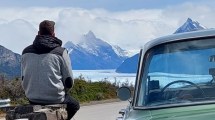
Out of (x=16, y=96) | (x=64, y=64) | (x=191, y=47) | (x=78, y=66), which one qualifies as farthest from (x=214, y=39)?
(x=16, y=96)

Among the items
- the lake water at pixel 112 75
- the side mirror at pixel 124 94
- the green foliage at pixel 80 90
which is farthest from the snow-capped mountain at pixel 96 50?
the side mirror at pixel 124 94

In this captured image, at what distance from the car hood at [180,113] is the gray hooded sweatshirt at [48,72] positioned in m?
2.09

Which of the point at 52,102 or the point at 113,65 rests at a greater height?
the point at 113,65

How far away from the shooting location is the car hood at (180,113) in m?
4.86

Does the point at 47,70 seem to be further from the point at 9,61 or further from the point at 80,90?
the point at 9,61

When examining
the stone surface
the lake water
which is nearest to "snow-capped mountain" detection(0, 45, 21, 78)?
the lake water

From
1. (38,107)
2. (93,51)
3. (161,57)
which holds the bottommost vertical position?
(38,107)

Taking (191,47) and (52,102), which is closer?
(191,47)

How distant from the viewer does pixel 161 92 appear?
20.0 feet

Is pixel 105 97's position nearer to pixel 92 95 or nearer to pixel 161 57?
pixel 92 95

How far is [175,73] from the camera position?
6.25 meters

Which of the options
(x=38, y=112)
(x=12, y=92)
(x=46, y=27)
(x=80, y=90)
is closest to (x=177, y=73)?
(x=38, y=112)

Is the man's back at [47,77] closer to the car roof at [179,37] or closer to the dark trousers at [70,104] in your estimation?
the dark trousers at [70,104]

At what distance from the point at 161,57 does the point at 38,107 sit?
1713 mm
